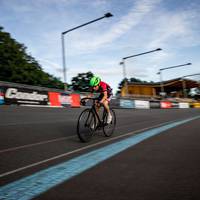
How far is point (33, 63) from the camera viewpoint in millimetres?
54875

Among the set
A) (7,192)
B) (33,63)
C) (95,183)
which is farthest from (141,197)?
(33,63)

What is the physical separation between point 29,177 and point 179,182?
1916mm

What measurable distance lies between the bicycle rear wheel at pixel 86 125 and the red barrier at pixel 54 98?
40.7ft

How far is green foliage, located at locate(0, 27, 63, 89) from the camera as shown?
44.9 meters

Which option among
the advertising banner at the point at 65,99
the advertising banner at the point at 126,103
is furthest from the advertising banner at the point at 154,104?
the advertising banner at the point at 65,99

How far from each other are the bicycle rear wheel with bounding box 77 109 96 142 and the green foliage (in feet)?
131

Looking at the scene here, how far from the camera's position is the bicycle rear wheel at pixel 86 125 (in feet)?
21.9

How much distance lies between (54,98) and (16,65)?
99.1ft

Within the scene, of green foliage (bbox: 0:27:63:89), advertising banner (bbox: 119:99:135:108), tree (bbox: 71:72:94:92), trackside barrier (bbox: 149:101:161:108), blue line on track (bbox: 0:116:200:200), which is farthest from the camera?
tree (bbox: 71:72:94:92)

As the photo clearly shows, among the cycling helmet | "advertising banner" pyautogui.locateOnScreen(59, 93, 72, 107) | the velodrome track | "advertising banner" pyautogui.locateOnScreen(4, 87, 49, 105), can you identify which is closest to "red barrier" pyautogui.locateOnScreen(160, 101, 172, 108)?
"advertising banner" pyautogui.locateOnScreen(59, 93, 72, 107)

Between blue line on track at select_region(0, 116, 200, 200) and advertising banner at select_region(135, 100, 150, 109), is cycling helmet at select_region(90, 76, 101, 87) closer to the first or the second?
blue line on track at select_region(0, 116, 200, 200)

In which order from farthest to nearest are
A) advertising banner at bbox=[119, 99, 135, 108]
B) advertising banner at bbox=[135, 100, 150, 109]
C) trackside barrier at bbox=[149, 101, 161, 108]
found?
trackside barrier at bbox=[149, 101, 161, 108] → advertising banner at bbox=[135, 100, 150, 109] → advertising banner at bbox=[119, 99, 135, 108]

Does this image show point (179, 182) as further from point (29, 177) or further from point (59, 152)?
point (59, 152)

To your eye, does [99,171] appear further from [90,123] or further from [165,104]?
[165,104]
